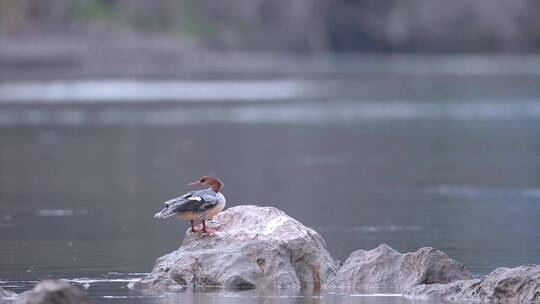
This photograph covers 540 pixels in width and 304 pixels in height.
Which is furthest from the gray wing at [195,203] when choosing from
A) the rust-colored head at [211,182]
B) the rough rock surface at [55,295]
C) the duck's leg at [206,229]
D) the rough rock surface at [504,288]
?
Result: the rough rock surface at [55,295]

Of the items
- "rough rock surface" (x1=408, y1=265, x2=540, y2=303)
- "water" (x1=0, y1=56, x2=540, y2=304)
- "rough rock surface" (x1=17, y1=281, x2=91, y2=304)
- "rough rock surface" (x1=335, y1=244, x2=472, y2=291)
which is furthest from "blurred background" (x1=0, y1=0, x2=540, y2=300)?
"rough rock surface" (x1=17, y1=281, x2=91, y2=304)

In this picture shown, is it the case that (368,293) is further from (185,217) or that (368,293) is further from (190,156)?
(190,156)

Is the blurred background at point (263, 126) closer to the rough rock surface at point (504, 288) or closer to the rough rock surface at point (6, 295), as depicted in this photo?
the rough rock surface at point (6, 295)

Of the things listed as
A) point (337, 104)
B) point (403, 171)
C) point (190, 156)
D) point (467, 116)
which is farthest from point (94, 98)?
point (403, 171)

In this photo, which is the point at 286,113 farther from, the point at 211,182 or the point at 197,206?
the point at 197,206

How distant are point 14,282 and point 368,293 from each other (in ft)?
10.3

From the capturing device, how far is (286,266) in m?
13.7

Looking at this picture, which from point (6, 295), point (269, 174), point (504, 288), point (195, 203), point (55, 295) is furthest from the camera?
point (269, 174)

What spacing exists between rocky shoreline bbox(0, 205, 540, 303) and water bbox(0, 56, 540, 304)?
0.32 m

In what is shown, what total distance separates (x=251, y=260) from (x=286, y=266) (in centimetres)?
30

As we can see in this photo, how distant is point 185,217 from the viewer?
14.0 m

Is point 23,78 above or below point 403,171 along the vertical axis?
above

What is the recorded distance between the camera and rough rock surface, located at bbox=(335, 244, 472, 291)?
44.4 ft

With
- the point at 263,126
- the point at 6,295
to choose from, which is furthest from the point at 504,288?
the point at 263,126
